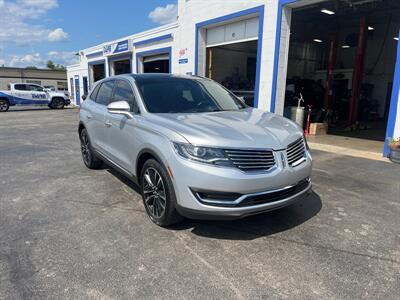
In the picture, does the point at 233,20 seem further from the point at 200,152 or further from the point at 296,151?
the point at 200,152

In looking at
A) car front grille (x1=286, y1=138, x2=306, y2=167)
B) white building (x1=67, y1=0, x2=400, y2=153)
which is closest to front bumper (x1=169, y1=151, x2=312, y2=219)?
car front grille (x1=286, y1=138, x2=306, y2=167)

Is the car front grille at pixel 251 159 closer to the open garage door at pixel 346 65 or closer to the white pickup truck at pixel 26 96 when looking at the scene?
the open garage door at pixel 346 65

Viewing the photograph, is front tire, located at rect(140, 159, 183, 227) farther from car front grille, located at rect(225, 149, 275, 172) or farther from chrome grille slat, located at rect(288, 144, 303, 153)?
chrome grille slat, located at rect(288, 144, 303, 153)

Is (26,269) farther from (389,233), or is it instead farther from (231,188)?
(389,233)

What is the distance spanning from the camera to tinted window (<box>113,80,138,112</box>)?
4345 millimetres

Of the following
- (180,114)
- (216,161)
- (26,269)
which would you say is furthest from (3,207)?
(216,161)

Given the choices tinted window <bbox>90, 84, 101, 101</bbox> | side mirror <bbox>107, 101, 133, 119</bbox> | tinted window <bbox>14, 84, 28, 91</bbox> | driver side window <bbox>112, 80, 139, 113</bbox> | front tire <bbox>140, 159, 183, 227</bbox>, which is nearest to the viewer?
front tire <bbox>140, 159, 183, 227</bbox>

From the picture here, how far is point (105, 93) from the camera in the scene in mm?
5535

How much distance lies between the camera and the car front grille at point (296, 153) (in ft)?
11.3

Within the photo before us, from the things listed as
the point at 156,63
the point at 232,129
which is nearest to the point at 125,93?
the point at 232,129

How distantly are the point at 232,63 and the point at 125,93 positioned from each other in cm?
1423

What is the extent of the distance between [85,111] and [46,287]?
157 inches

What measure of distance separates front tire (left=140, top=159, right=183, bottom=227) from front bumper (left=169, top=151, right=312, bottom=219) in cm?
15

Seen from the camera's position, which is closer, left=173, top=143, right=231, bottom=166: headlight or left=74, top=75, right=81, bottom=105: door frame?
left=173, top=143, right=231, bottom=166: headlight
